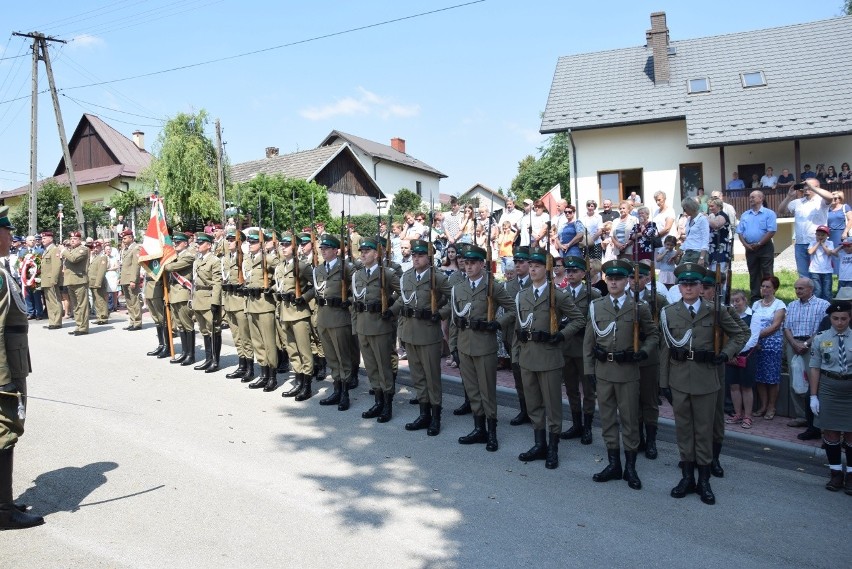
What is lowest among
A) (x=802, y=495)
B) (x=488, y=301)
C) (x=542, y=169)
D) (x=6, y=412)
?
(x=802, y=495)

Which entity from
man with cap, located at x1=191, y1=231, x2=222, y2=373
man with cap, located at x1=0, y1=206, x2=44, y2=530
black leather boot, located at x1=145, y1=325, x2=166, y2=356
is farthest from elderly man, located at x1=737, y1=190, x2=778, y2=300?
black leather boot, located at x1=145, y1=325, x2=166, y2=356

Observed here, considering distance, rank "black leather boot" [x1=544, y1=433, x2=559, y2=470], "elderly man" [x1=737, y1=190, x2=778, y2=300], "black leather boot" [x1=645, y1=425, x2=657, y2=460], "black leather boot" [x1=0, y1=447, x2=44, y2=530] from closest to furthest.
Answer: "black leather boot" [x1=0, y1=447, x2=44, y2=530], "black leather boot" [x1=544, y1=433, x2=559, y2=470], "black leather boot" [x1=645, y1=425, x2=657, y2=460], "elderly man" [x1=737, y1=190, x2=778, y2=300]

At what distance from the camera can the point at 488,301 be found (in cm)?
660

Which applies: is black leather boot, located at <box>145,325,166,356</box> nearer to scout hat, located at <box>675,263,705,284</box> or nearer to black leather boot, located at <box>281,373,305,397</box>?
black leather boot, located at <box>281,373,305,397</box>

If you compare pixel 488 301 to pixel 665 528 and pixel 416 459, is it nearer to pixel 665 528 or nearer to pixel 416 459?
pixel 416 459

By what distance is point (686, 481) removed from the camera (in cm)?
532

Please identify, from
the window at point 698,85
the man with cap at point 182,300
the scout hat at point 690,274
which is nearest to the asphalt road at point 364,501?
the scout hat at point 690,274

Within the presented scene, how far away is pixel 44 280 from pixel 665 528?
45.8 ft

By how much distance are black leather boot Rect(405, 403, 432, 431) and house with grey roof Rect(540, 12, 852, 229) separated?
598 inches

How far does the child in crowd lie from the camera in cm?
908

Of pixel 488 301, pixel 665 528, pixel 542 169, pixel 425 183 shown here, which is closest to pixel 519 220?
pixel 488 301

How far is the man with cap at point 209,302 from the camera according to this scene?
9877 millimetres

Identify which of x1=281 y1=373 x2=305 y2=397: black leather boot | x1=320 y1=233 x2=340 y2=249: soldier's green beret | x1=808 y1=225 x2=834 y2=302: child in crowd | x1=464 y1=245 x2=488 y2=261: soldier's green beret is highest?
x1=320 y1=233 x2=340 y2=249: soldier's green beret

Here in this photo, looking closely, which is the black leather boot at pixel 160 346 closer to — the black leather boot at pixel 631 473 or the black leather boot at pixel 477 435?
the black leather boot at pixel 477 435
